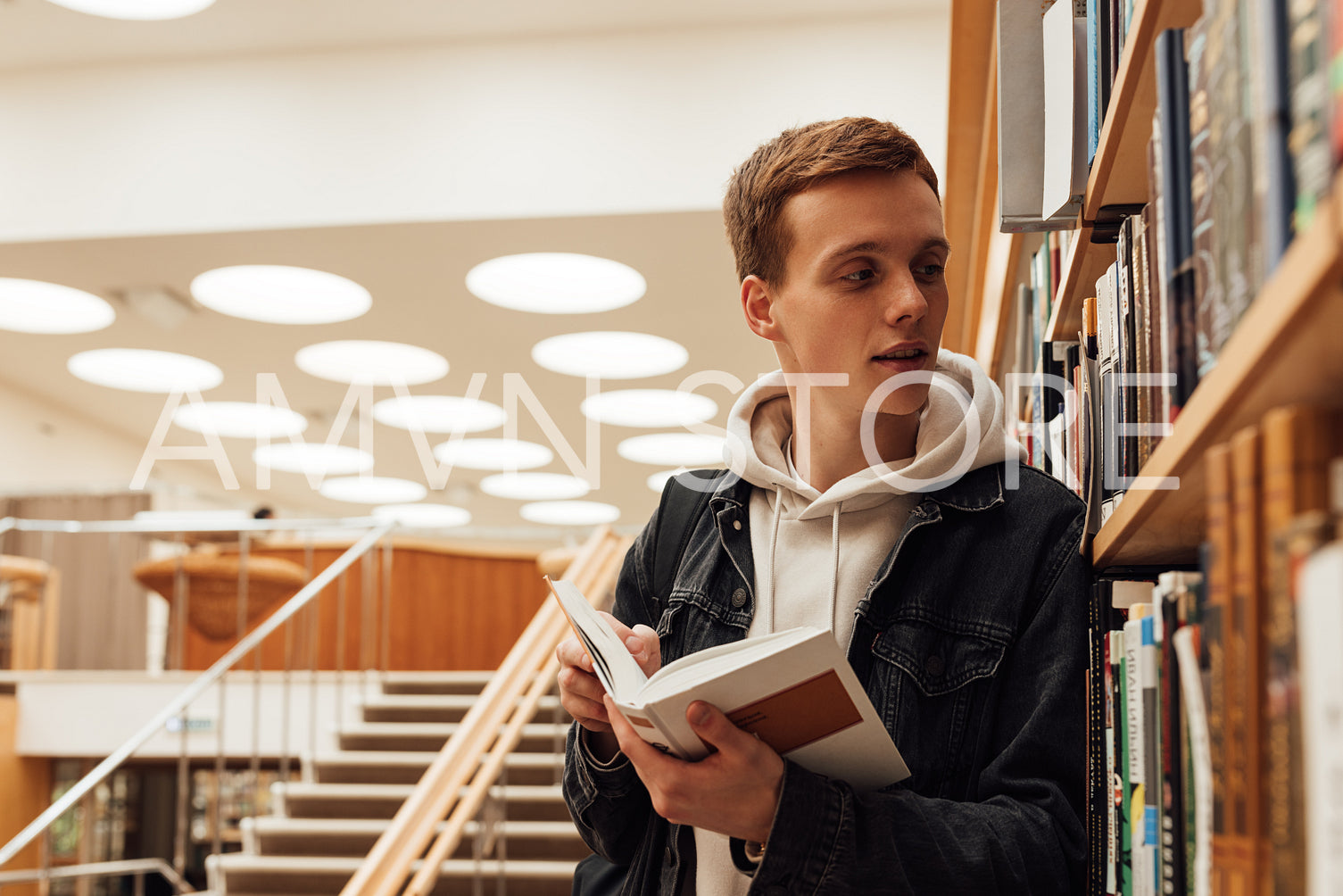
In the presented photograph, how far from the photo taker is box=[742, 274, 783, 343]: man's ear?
51.7 inches

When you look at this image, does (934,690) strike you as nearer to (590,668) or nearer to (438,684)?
(590,668)

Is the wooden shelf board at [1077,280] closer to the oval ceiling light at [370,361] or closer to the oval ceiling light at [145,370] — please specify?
the oval ceiling light at [370,361]

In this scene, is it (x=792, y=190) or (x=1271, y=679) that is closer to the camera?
(x=1271, y=679)

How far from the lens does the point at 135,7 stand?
19.0 feet

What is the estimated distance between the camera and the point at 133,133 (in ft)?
21.3

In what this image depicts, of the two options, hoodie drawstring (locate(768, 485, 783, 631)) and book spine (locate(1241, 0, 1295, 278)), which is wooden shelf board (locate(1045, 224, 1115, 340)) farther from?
book spine (locate(1241, 0, 1295, 278))

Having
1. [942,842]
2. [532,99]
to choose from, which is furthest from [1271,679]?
[532,99]

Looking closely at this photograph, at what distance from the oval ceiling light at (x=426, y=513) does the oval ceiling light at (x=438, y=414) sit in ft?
14.5

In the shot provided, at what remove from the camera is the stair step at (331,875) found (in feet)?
15.7

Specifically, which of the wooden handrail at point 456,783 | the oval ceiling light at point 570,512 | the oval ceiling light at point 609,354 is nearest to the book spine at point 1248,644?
the wooden handrail at point 456,783

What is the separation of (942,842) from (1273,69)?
26.6 inches

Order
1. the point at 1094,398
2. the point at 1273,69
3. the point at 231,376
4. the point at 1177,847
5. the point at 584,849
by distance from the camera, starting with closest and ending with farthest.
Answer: the point at 1273,69, the point at 1177,847, the point at 1094,398, the point at 584,849, the point at 231,376

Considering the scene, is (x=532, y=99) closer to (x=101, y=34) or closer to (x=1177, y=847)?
(x=101, y=34)

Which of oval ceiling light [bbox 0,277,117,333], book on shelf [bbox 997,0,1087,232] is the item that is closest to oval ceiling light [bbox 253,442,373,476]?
oval ceiling light [bbox 0,277,117,333]
